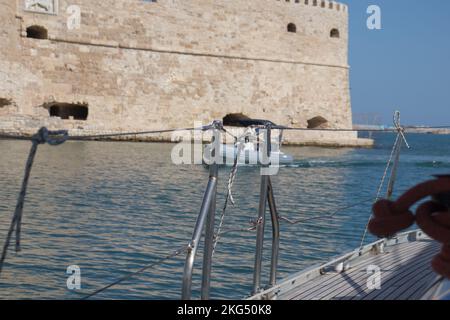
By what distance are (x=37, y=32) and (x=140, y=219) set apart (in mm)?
11951

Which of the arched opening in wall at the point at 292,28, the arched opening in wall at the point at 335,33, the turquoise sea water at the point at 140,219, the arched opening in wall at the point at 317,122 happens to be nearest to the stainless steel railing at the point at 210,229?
the turquoise sea water at the point at 140,219

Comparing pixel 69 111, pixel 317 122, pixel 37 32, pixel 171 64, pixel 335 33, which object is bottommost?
pixel 317 122

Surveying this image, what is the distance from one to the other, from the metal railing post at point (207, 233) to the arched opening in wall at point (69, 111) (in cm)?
1647

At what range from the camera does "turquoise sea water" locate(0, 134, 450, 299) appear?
4.83m

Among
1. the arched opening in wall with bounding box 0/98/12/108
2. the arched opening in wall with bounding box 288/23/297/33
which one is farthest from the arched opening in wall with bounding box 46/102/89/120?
the arched opening in wall with bounding box 288/23/297/33

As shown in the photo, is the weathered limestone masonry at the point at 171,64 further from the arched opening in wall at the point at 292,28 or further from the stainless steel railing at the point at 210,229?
the stainless steel railing at the point at 210,229

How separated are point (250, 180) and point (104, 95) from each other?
7389 millimetres

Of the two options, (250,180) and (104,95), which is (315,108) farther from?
(250,180)

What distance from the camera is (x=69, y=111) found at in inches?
749

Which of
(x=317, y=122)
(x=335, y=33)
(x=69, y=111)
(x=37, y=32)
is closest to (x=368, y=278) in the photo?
(x=37, y=32)

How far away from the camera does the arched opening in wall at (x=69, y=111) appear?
18.8m

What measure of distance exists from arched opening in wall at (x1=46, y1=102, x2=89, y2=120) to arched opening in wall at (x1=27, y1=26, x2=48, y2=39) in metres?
1.82

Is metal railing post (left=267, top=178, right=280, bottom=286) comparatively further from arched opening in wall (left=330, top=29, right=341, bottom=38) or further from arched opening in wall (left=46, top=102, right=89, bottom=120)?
arched opening in wall (left=330, top=29, right=341, bottom=38)

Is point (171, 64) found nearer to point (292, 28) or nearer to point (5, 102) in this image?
point (292, 28)
